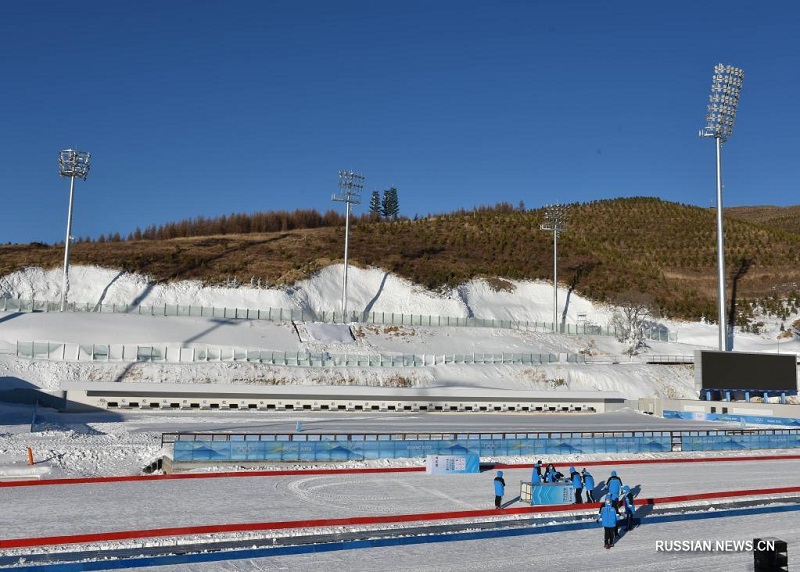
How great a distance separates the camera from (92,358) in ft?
165

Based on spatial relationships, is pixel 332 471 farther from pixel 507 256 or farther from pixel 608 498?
pixel 507 256

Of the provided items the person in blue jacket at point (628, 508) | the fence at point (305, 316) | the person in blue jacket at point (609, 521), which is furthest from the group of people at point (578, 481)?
the fence at point (305, 316)

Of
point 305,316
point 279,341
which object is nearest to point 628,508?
point 279,341

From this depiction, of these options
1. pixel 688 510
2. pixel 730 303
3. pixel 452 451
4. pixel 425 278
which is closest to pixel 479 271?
pixel 425 278

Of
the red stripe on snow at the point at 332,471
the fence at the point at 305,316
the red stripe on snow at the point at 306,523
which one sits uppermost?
the fence at the point at 305,316

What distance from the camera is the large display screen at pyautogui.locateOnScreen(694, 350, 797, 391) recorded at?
2013 inches

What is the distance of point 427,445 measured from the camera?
29641mm

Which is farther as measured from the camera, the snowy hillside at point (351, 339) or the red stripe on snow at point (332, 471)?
the snowy hillside at point (351, 339)

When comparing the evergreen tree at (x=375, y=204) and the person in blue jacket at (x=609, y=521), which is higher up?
the evergreen tree at (x=375, y=204)

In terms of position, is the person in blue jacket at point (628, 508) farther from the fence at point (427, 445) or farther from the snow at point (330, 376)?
the fence at point (427, 445)

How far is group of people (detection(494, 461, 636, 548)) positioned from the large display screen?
32.5 m

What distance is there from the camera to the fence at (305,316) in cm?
6131

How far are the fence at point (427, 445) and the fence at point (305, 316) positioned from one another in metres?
32.3

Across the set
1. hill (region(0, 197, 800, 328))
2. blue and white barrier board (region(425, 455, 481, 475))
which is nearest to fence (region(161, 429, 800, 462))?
blue and white barrier board (region(425, 455, 481, 475))
